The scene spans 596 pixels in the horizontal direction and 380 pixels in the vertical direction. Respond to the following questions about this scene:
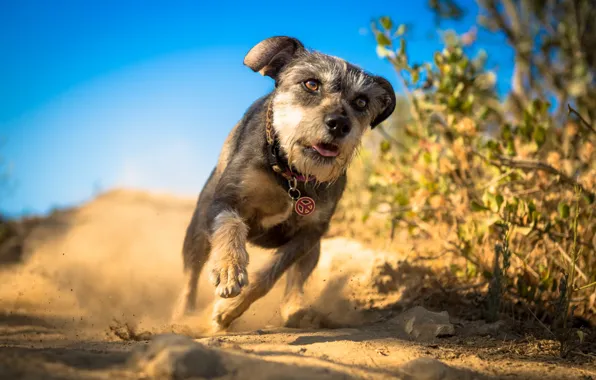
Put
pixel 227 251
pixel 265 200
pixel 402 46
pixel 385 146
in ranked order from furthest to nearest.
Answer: pixel 385 146
pixel 402 46
pixel 265 200
pixel 227 251

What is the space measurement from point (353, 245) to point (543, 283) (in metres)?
2.30

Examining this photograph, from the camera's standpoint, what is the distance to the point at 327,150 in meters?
3.88

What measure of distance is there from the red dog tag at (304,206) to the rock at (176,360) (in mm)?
1857

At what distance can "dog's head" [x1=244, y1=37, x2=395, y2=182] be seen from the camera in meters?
3.82

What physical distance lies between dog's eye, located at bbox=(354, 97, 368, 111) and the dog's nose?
50 cm

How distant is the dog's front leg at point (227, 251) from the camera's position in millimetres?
3424

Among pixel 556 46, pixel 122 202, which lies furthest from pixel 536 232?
pixel 122 202

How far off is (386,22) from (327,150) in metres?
2.50

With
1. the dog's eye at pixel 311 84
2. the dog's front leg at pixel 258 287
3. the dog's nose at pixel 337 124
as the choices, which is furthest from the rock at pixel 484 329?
the dog's eye at pixel 311 84

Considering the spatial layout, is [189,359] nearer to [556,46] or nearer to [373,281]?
[373,281]

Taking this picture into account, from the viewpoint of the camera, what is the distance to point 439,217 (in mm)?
5551

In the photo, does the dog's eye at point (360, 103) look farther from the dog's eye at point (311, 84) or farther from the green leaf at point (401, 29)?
the green leaf at point (401, 29)

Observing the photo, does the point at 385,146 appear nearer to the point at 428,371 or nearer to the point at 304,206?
the point at 304,206

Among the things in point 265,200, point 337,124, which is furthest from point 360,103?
point 265,200
